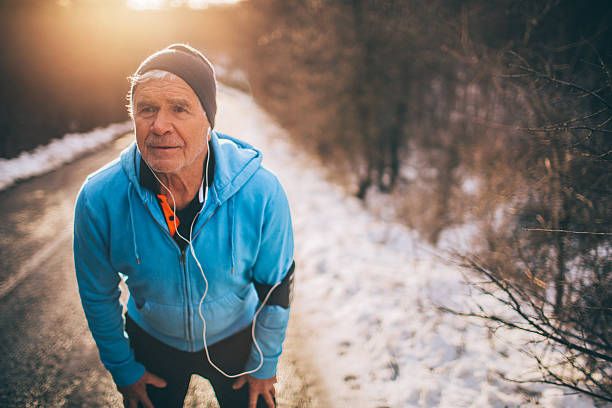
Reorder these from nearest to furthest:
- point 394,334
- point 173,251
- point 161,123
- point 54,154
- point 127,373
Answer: point 161,123 → point 173,251 → point 127,373 → point 394,334 → point 54,154

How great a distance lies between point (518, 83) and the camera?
2.91 m

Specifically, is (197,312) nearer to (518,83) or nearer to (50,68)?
(518,83)

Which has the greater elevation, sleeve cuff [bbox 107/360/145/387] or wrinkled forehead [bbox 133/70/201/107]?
wrinkled forehead [bbox 133/70/201/107]

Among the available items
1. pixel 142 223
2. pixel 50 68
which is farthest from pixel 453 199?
pixel 50 68

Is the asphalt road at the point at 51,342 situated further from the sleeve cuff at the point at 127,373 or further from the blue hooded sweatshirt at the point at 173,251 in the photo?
the blue hooded sweatshirt at the point at 173,251

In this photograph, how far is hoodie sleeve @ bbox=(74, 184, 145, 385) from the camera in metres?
1.27

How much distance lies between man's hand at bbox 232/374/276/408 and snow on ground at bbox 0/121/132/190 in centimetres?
546

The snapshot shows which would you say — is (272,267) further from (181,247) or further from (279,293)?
(181,247)

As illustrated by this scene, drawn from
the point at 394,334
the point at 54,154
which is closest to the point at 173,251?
the point at 394,334

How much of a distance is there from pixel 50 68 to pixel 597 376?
1374cm

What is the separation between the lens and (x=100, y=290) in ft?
4.54

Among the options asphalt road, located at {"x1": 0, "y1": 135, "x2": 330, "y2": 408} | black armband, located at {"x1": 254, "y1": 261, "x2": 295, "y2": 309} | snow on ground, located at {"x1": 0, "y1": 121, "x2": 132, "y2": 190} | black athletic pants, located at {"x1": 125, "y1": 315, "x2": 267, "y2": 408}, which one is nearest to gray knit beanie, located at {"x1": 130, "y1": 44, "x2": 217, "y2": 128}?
black armband, located at {"x1": 254, "y1": 261, "x2": 295, "y2": 309}

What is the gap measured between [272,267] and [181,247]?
0.45 m

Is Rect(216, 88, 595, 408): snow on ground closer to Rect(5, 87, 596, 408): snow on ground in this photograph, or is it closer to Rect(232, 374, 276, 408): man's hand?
Rect(5, 87, 596, 408): snow on ground
